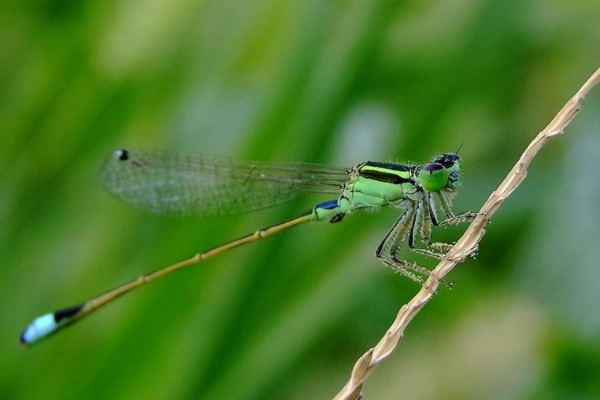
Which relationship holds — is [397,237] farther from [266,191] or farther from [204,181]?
[204,181]

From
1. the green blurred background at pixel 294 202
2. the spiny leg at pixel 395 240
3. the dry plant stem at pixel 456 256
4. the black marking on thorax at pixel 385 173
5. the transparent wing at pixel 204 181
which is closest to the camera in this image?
the dry plant stem at pixel 456 256

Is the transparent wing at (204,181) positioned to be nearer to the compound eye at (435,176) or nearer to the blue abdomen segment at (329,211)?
the blue abdomen segment at (329,211)

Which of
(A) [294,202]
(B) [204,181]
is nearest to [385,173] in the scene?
(A) [294,202]

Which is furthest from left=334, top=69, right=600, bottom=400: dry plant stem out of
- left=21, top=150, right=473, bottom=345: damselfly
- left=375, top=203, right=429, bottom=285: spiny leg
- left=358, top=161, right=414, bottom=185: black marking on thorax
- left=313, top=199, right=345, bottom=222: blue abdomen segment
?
left=313, top=199, right=345, bottom=222: blue abdomen segment

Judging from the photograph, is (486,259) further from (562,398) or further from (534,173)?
(562,398)

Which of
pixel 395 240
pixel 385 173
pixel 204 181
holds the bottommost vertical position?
pixel 395 240

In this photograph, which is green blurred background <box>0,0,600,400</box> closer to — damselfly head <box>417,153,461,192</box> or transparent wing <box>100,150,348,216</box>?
transparent wing <box>100,150,348,216</box>

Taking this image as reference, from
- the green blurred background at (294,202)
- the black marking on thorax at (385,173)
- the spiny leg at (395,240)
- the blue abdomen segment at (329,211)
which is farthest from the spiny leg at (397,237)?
the green blurred background at (294,202)

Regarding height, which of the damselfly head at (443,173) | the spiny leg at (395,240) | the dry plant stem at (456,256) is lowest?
the dry plant stem at (456,256)
